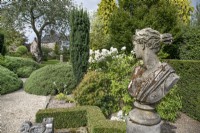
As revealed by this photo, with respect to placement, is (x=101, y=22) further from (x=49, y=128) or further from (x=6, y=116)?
(x=49, y=128)

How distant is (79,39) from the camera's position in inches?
334

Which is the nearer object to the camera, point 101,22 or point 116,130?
point 116,130

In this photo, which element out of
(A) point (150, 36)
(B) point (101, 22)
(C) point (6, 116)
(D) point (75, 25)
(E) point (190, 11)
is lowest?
(C) point (6, 116)

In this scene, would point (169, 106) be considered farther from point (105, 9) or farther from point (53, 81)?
point (105, 9)

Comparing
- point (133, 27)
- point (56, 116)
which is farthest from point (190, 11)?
point (56, 116)

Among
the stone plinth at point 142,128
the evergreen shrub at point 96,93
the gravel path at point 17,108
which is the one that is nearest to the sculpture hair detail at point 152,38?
the stone plinth at point 142,128

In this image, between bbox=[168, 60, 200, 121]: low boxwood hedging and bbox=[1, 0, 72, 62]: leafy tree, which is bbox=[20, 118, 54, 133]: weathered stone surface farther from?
bbox=[1, 0, 72, 62]: leafy tree

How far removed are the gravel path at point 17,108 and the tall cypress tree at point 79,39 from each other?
79.5 inches

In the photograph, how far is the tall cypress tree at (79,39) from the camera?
8.51 meters

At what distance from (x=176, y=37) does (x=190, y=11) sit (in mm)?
10273

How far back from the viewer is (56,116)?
19.2 feet

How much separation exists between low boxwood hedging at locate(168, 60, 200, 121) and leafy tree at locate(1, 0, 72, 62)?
55.4 ft

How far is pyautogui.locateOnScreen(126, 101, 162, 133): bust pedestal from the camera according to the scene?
8.14 ft

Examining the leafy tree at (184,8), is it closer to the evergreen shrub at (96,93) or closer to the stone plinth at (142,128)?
the evergreen shrub at (96,93)
